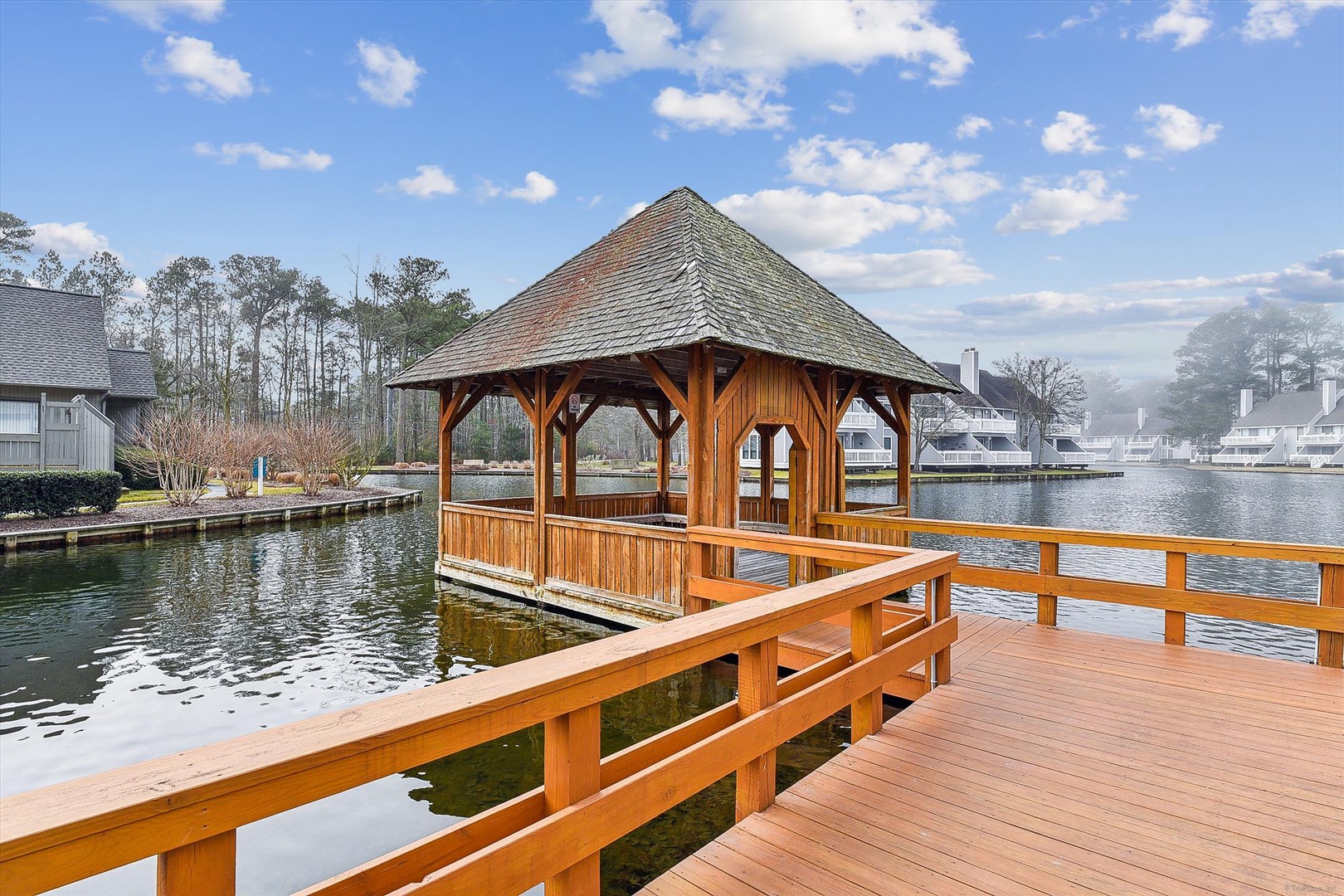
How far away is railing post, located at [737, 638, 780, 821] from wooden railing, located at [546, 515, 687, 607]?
424 centimetres

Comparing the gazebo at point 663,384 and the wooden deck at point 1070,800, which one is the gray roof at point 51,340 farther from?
the wooden deck at point 1070,800

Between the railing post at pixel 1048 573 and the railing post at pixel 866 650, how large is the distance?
2926 mm

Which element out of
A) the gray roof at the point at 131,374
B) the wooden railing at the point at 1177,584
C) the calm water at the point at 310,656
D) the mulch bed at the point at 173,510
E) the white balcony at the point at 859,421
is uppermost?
the gray roof at the point at 131,374

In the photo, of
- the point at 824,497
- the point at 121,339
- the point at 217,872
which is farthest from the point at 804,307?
the point at 121,339

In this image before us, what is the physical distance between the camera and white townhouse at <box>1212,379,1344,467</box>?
176 ft

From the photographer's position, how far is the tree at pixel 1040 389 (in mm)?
50688

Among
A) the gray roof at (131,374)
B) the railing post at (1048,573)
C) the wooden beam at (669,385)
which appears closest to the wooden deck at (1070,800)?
the railing post at (1048,573)

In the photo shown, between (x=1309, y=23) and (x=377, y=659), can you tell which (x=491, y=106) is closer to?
(x=377, y=659)

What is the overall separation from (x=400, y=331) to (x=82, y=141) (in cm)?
1750

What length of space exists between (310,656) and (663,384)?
5202 millimetres

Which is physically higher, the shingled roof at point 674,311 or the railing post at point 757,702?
the shingled roof at point 674,311

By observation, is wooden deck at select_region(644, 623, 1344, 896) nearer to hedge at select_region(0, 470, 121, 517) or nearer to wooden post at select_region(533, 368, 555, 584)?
wooden post at select_region(533, 368, 555, 584)

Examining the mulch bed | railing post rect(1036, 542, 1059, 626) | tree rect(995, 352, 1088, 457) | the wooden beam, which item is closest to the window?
the mulch bed

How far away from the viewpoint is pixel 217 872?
1146 mm
